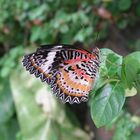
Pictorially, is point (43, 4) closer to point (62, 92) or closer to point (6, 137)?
point (6, 137)

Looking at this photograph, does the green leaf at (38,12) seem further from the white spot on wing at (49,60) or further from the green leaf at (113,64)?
the green leaf at (113,64)

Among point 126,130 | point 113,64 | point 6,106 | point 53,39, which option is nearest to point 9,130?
point 6,106

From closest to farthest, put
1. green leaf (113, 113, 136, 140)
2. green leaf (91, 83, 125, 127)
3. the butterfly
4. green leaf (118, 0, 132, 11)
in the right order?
green leaf (91, 83, 125, 127) → the butterfly → green leaf (113, 113, 136, 140) → green leaf (118, 0, 132, 11)

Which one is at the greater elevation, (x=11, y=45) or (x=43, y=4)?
(x=43, y=4)

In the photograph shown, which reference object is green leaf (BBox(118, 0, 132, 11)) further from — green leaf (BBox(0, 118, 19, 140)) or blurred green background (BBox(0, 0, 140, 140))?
green leaf (BBox(0, 118, 19, 140))

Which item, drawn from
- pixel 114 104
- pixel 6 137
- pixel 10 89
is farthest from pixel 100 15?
pixel 114 104

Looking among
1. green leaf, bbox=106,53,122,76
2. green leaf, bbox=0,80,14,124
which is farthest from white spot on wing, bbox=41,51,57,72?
green leaf, bbox=0,80,14,124
